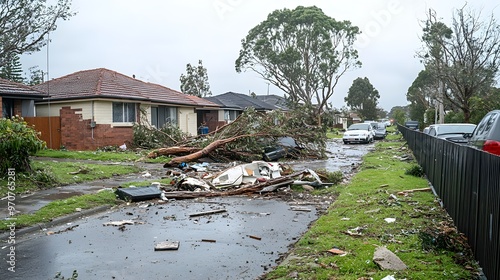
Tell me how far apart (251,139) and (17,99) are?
11868 mm

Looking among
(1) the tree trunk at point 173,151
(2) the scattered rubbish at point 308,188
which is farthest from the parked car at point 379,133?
(2) the scattered rubbish at point 308,188

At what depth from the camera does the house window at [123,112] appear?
23750mm

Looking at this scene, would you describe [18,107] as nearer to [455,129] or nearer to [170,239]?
[170,239]

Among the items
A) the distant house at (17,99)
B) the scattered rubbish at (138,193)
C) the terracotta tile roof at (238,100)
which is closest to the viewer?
the scattered rubbish at (138,193)

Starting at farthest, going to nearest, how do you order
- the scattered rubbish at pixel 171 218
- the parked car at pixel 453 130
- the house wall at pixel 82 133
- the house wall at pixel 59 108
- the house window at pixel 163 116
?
the house window at pixel 163 116 → the house wall at pixel 59 108 → the house wall at pixel 82 133 → the parked car at pixel 453 130 → the scattered rubbish at pixel 171 218

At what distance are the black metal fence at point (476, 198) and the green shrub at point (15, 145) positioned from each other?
10236 mm

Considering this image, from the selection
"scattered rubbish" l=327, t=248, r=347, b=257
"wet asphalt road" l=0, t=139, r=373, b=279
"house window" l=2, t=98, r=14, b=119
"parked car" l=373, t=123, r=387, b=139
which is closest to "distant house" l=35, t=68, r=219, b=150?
"house window" l=2, t=98, r=14, b=119

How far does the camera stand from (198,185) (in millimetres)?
11594

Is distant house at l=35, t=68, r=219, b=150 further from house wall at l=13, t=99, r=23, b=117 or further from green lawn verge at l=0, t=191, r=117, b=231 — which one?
green lawn verge at l=0, t=191, r=117, b=231

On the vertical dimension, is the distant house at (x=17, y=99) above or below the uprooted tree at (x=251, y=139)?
above

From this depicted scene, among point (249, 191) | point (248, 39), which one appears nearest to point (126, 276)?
point (249, 191)

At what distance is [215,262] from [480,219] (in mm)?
3277

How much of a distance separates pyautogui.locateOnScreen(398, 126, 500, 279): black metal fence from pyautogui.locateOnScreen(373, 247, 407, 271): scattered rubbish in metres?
0.85

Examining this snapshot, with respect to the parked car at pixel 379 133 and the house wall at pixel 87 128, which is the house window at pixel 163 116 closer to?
the house wall at pixel 87 128
